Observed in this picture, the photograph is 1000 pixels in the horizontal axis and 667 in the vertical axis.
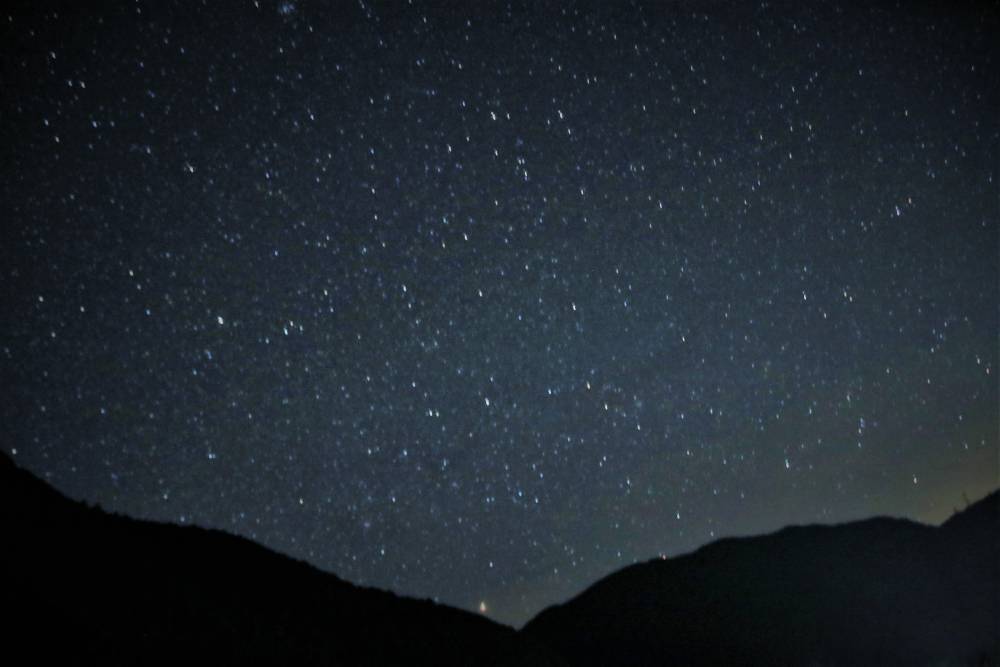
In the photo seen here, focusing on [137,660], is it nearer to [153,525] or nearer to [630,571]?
[153,525]

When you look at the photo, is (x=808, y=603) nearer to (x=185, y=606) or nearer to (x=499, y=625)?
(x=499, y=625)

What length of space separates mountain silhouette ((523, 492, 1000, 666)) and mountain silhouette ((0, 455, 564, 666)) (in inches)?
771

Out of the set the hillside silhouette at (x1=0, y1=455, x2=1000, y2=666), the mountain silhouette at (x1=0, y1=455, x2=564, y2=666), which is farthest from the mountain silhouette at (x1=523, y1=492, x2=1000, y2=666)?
the mountain silhouette at (x1=0, y1=455, x2=564, y2=666)

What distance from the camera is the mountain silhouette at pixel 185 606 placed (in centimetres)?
1150

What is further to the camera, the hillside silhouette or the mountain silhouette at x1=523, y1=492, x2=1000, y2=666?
the mountain silhouette at x1=523, y1=492, x2=1000, y2=666

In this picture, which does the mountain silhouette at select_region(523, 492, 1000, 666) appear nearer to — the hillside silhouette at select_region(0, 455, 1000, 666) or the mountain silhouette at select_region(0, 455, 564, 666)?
the hillside silhouette at select_region(0, 455, 1000, 666)

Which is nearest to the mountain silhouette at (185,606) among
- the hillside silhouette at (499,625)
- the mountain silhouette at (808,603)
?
the hillside silhouette at (499,625)

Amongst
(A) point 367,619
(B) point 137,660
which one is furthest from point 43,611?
(A) point 367,619

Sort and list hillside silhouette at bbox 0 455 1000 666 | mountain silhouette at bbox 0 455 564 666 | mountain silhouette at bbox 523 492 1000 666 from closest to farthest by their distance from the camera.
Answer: mountain silhouette at bbox 0 455 564 666
hillside silhouette at bbox 0 455 1000 666
mountain silhouette at bbox 523 492 1000 666

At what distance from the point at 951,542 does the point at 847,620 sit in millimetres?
15127

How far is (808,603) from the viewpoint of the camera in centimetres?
4594

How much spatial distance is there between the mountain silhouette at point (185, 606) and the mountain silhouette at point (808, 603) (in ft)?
64.3

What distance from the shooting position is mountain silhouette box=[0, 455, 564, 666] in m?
11.5

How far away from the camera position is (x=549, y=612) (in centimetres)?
5281
